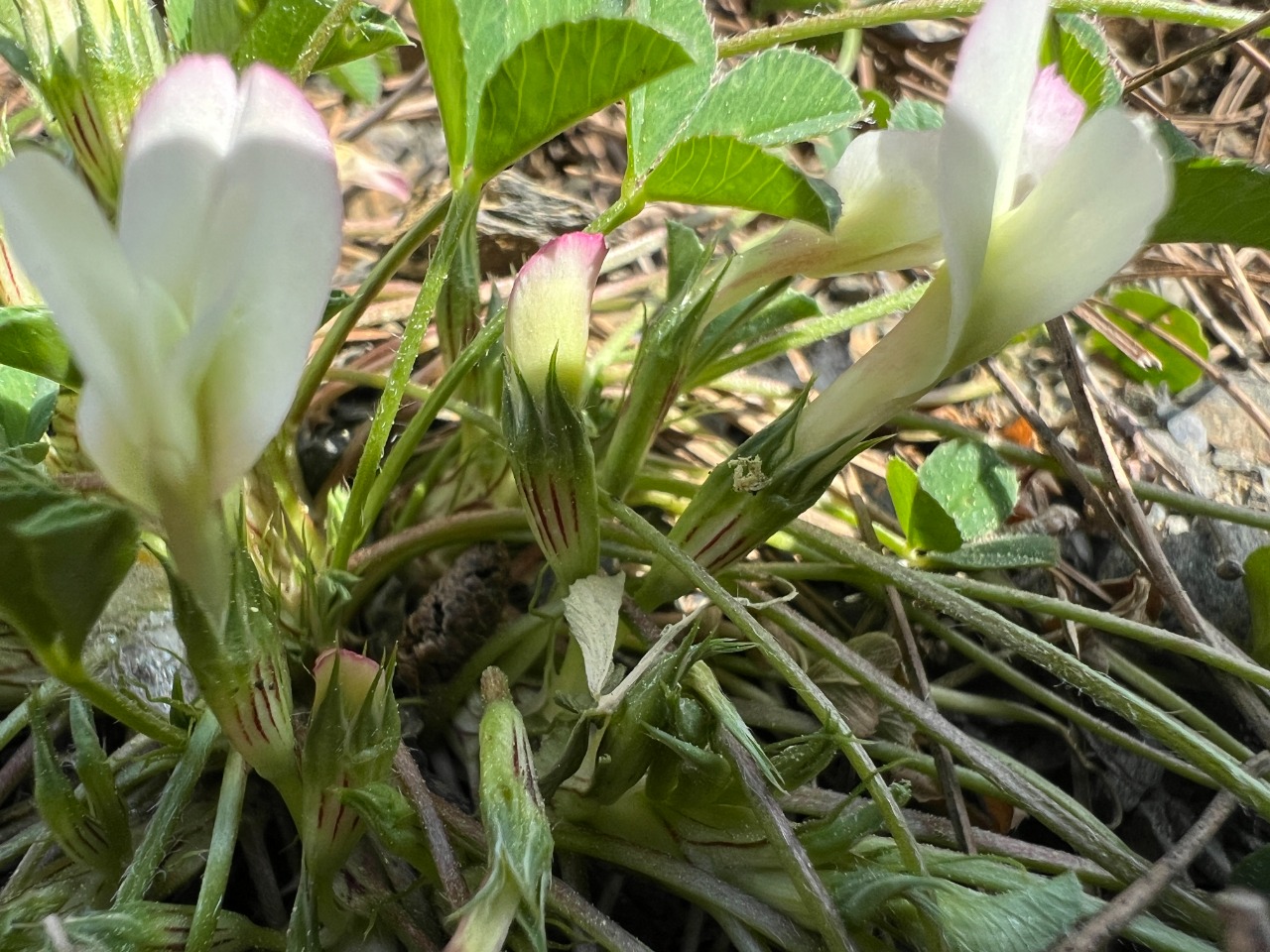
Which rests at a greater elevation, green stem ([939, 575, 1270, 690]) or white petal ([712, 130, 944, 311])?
white petal ([712, 130, 944, 311])

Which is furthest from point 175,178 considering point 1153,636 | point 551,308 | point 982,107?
point 1153,636

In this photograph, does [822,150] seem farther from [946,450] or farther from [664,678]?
[664,678]

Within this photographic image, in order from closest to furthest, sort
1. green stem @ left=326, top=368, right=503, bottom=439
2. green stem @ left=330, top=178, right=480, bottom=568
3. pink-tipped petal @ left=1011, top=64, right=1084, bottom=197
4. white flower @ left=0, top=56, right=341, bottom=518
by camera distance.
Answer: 1. white flower @ left=0, top=56, right=341, bottom=518
2. pink-tipped petal @ left=1011, top=64, right=1084, bottom=197
3. green stem @ left=330, top=178, right=480, bottom=568
4. green stem @ left=326, top=368, right=503, bottom=439

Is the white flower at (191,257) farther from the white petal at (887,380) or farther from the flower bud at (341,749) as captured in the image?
the white petal at (887,380)

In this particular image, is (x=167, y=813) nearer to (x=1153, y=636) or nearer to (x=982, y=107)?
Answer: (x=982, y=107)

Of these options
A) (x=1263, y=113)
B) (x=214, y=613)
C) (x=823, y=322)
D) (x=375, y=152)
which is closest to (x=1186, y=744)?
(x=823, y=322)

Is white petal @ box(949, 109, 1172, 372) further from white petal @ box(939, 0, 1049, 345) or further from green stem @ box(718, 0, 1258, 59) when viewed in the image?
green stem @ box(718, 0, 1258, 59)

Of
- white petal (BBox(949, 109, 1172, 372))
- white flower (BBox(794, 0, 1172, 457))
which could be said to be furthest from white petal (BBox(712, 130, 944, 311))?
white petal (BBox(949, 109, 1172, 372))
